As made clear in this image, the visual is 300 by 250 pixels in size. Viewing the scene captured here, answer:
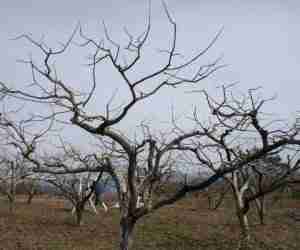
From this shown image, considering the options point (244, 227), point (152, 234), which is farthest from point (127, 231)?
point (152, 234)

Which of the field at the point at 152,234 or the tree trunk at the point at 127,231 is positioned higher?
the tree trunk at the point at 127,231

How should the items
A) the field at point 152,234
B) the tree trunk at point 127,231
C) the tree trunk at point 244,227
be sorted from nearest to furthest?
the tree trunk at point 127,231 → the tree trunk at point 244,227 → the field at point 152,234

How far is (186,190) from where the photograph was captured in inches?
137

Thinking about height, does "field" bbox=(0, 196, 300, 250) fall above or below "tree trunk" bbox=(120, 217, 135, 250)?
below

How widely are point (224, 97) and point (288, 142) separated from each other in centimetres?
111

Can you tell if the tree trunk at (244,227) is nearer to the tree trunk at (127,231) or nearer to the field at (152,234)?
the field at (152,234)

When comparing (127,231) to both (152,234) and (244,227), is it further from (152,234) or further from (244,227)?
(152,234)

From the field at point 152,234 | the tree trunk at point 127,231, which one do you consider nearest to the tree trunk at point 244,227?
the field at point 152,234

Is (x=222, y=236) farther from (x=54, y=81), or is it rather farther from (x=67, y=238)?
(x=54, y=81)

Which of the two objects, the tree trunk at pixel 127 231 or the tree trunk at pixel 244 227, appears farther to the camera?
the tree trunk at pixel 244 227

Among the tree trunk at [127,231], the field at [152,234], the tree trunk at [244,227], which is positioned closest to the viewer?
the tree trunk at [127,231]

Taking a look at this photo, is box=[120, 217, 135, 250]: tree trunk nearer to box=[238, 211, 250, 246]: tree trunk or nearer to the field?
box=[238, 211, 250, 246]: tree trunk

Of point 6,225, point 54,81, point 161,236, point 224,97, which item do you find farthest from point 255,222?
point 54,81

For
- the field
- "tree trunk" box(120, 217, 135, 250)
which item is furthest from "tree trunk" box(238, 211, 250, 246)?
"tree trunk" box(120, 217, 135, 250)
